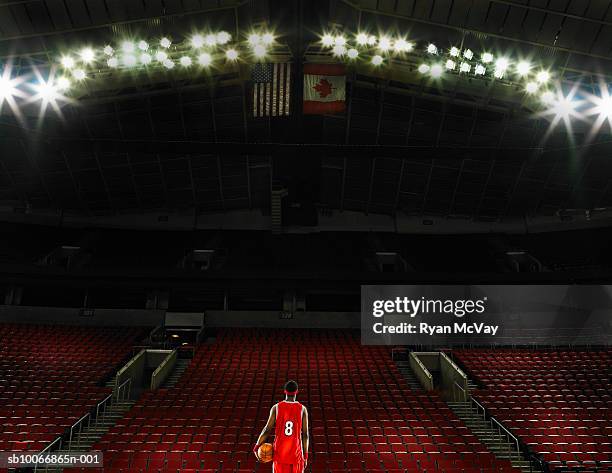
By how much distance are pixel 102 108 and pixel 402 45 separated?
12606 millimetres

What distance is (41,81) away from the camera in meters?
16.8

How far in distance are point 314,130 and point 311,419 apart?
406 inches

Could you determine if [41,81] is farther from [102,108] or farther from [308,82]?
[308,82]

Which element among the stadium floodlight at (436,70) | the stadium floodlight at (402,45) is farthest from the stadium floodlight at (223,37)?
the stadium floodlight at (436,70)

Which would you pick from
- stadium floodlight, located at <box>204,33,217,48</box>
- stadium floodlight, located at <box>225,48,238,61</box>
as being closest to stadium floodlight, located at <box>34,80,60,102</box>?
stadium floodlight, located at <box>204,33,217,48</box>

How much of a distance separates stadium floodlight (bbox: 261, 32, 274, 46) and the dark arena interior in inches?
14.5

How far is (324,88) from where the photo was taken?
16.4 meters

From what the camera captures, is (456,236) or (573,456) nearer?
(573,456)

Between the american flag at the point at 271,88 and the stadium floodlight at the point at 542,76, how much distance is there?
340 inches

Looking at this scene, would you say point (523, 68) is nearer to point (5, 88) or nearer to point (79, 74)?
point (79, 74)

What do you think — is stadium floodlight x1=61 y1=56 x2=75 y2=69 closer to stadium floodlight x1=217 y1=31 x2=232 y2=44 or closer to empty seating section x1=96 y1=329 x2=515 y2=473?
stadium floodlight x1=217 y1=31 x2=232 y2=44

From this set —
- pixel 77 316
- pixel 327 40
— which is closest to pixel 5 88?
pixel 327 40

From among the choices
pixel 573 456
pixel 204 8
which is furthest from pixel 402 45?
pixel 573 456

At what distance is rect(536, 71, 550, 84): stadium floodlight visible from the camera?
1677 cm
